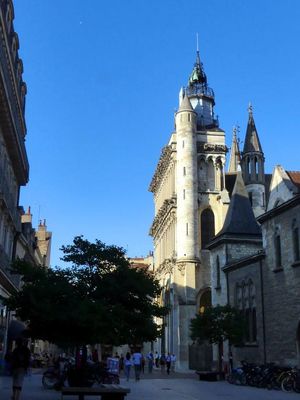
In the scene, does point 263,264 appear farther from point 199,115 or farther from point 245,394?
point 199,115

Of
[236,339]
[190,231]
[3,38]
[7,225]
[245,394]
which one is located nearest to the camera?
[245,394]

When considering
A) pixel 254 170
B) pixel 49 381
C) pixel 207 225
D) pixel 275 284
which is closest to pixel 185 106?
pixel 254 170

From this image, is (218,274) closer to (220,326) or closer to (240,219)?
(240,219)

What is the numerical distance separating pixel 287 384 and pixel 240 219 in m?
19.2

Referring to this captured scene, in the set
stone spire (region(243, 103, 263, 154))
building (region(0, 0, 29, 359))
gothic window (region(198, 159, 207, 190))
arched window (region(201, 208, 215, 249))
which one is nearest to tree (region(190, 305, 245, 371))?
building (region(0, 0, 29, 359))

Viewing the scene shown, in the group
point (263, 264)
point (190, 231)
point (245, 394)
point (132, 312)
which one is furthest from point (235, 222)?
point (132, 312)

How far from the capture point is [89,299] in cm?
1750

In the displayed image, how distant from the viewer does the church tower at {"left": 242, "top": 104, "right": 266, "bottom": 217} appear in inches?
2336

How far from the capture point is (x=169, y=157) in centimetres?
6372

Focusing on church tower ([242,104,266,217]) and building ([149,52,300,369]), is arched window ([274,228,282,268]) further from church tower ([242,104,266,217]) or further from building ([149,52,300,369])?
church tower ([242,104,266,217])

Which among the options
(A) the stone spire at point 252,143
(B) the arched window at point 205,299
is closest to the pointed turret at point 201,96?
(A) the stone spire at point 252,143

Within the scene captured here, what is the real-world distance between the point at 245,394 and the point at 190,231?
1381 inches

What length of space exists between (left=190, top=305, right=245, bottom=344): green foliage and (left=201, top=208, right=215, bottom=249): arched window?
25.3 meters

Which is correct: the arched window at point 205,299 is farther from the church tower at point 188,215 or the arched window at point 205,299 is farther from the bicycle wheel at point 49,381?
the bicycle wheel at point 49,381
